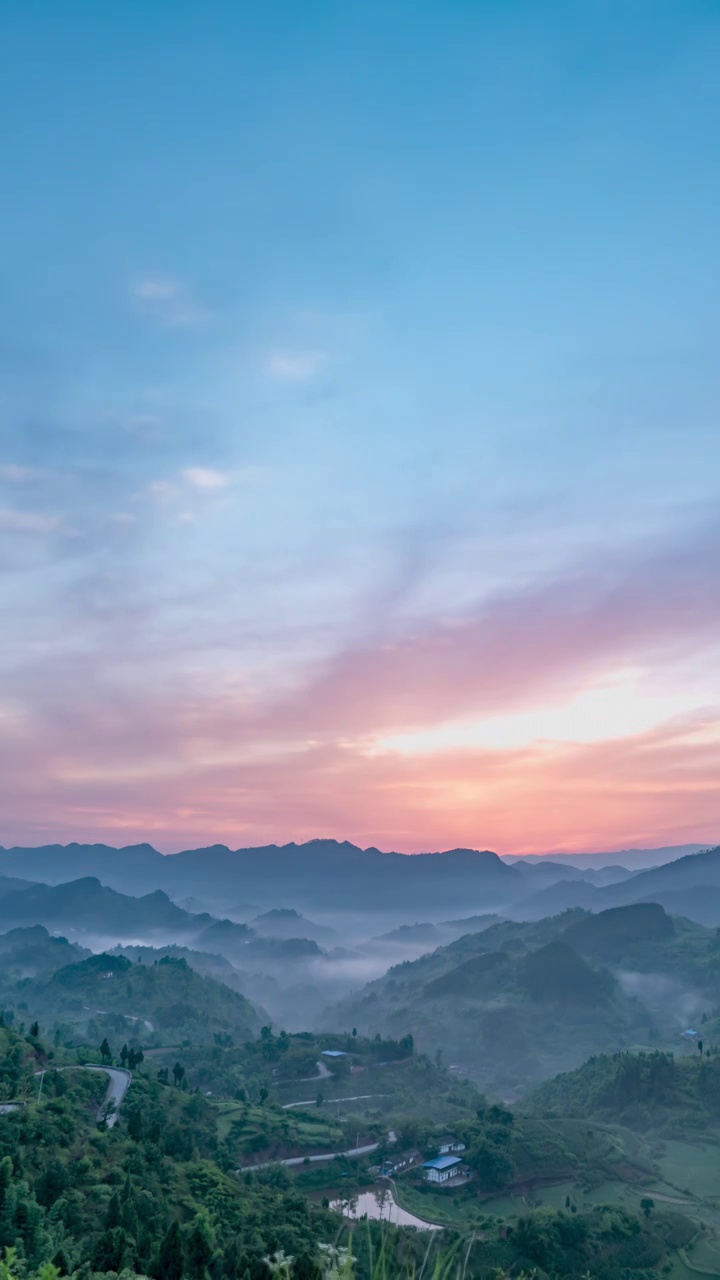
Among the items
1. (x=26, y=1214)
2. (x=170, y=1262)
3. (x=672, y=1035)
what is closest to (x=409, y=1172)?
(x=26, y=1214)

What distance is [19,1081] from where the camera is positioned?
5194cm

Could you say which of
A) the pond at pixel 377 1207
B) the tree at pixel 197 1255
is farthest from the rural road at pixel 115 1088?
the tree at pixel 197 1255

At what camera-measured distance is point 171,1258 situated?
65.0 ft

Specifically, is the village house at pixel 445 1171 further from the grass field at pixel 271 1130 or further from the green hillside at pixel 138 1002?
the green hillside at pixel 138 1002

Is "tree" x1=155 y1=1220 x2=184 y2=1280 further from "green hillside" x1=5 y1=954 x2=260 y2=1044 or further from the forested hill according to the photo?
"green hillside" x1=5 y1=954 x2=260 y2=1044

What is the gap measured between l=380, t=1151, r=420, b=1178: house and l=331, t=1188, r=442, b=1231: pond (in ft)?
14.8

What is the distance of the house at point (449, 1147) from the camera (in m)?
78.1

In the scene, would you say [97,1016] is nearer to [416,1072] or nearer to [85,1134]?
[416,1072]

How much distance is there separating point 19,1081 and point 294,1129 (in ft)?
121

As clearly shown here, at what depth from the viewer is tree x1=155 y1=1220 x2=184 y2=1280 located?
1953cm

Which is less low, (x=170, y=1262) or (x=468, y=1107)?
(x=170, y=1262)

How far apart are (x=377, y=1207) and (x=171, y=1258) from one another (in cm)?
5636

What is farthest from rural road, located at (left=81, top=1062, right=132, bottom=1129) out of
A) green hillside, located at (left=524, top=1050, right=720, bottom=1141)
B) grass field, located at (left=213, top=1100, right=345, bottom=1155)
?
green hillside, located at (left=524, top=1050, right=720, bottom=1141)

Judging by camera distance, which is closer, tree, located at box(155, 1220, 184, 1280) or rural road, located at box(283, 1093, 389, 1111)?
tree, located at box(155, 1220, 184, 1280)
